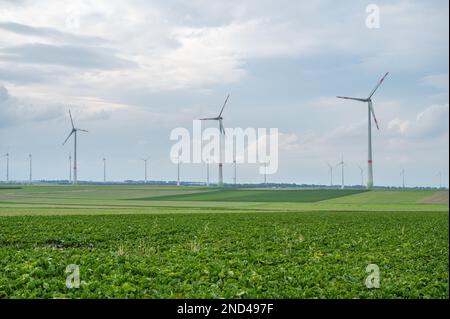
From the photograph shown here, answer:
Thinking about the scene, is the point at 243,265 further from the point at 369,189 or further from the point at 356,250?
the point at 369,189

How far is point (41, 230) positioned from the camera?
124 ft

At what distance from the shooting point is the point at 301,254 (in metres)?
26.7

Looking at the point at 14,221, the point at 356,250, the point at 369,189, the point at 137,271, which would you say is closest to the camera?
the point at 137,271

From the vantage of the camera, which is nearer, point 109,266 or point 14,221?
point 109,266

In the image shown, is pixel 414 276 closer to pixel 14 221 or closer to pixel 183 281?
pixel 183 281

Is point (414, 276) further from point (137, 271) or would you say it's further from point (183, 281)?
point (137, 271)
